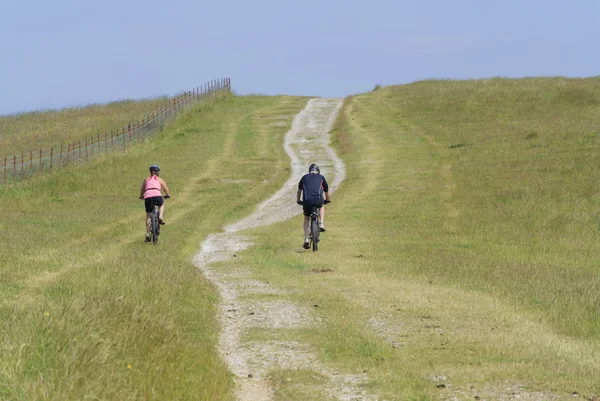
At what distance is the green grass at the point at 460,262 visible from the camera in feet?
34.4

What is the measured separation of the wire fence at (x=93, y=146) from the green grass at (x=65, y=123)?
300 cm

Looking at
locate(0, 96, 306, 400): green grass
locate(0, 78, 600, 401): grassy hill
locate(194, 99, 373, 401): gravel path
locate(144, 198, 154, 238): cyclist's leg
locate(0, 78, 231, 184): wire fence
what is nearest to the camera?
locate(0, 96, 306, 400): green grass

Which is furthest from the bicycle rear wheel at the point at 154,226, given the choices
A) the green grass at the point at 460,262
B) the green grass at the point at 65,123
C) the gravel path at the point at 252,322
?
the green grass at the point at 65,123

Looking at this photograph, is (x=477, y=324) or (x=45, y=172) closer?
(x=477, y=324)

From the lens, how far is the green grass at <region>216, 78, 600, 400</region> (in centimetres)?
1050

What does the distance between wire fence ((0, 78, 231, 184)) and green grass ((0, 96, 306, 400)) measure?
4.36ft

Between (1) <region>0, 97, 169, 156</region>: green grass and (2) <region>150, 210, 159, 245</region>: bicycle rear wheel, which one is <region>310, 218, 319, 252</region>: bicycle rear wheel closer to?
(2) <region>150, 210, 159, 245</region>: bicycle rear wheel

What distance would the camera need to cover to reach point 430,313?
13828mm

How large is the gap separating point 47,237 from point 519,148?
26.8m

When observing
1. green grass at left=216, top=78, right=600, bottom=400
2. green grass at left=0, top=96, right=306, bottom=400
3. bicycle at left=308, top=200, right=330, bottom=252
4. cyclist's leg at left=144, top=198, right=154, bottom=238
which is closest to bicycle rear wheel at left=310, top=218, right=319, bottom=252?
bicycle at left=308, top=200, right=330, bottom=252

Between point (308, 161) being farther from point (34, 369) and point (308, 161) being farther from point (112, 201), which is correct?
point (34, 369)

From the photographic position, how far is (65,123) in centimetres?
7400

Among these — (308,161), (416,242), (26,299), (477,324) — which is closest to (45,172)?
(308,161)

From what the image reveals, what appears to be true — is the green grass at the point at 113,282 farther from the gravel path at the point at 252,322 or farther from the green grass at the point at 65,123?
the green grass at the point at 65,123
